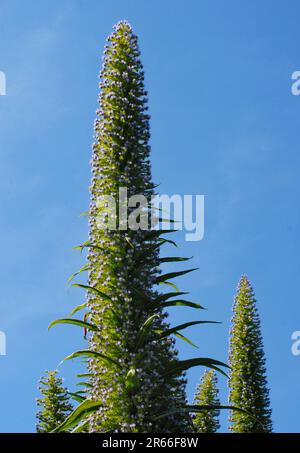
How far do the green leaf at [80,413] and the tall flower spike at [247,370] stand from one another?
16.5 metres

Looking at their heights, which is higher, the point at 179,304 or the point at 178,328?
the point at 179,304

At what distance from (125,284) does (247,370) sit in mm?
17707

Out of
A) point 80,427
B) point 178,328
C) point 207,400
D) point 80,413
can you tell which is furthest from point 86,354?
point 207,400

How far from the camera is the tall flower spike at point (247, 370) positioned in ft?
115

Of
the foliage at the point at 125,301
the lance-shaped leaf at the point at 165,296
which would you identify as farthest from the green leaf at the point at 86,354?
the lance-shaped leaf at the point at 165,296

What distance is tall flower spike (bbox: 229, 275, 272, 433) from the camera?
3500 cm

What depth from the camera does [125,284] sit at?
20.8 m

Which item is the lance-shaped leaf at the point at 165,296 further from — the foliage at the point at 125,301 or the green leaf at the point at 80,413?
the green leaf at the point at 80,413

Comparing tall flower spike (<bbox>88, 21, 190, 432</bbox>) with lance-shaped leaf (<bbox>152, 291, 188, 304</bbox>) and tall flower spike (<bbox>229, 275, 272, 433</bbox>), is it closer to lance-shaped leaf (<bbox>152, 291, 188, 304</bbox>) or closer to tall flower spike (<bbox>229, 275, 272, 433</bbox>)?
lance-shaped leaf (<bbox>152, 291, 188, 304</bbox>)

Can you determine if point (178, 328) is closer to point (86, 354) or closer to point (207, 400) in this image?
point (86, 354)

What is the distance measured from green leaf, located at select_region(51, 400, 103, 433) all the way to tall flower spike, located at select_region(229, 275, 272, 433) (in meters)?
16.5
